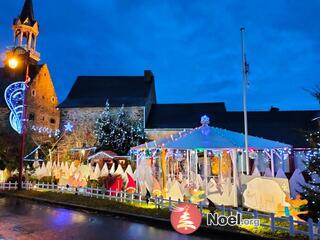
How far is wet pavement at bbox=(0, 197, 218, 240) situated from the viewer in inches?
321

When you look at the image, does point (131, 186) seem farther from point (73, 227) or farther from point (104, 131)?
point (104, 131)

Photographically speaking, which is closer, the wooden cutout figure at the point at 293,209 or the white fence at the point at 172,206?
the white fence at the point at 172,206

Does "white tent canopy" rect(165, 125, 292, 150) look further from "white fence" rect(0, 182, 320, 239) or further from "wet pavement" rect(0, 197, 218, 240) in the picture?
"wet pavement" rect(0, 197, 218, 240)

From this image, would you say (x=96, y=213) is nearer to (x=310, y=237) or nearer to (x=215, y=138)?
(x=215, y=138)

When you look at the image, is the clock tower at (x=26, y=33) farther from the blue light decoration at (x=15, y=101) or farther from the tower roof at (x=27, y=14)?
the blue light decoration at (x=15, y=101)

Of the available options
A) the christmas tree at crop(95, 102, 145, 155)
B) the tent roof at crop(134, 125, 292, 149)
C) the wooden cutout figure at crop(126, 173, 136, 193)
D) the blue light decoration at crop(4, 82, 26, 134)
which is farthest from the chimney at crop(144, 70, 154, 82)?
the tent roof at crop(134, 125, 292, 149)

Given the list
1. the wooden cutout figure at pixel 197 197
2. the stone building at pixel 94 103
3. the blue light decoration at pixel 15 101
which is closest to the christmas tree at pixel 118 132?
the stone building at pixel 94 103

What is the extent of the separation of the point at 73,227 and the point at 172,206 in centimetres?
350

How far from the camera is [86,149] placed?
30.2 metres

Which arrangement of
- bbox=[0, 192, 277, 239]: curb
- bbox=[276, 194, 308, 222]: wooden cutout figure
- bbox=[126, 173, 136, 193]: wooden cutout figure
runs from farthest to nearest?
bbox=[126, 173, 136, 193]: wooden cutout figure → bbox=[276, 194, 308, 222]: wooden cutout figure → bbox=[0, 192, 277, 239]: curb

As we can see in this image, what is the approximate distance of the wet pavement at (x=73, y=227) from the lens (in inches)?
Answer: 321

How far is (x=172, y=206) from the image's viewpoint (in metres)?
11.6

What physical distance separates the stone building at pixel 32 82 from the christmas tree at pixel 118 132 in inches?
239

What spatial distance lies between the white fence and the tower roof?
80.7 ft
